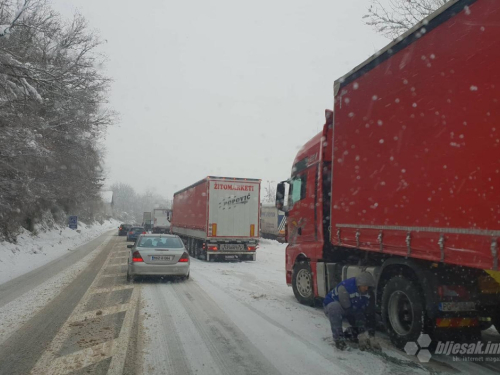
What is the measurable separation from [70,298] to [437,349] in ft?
23.9

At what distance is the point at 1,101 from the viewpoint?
11.0m

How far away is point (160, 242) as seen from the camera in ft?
38.6

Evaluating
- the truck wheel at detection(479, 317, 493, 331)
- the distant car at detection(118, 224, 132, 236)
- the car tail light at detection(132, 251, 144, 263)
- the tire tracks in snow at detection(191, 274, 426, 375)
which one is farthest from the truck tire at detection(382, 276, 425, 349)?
the distant car at detection(118, 224, 132, 236)

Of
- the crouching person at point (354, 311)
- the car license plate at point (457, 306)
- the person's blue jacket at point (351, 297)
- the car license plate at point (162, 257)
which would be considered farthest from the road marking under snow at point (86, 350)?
the car license plate at point (457, 306)

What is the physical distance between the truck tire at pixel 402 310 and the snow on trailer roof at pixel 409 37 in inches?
117

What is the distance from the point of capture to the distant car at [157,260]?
35.9 feet

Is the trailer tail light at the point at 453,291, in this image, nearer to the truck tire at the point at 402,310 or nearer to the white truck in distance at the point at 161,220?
the truck tire at the point at 402,310

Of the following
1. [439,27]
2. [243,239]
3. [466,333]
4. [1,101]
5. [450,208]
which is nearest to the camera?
[450,208]

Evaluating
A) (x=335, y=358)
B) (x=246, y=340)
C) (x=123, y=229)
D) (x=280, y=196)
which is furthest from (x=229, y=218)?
(x=123, y=229)

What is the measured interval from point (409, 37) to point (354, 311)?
3.60 meters

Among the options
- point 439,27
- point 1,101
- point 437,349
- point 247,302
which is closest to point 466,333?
point 437,349

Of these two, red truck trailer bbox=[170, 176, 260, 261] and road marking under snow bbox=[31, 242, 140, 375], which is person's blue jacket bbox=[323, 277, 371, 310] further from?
red truck trailer bbox=[170, 176, 260, 261]

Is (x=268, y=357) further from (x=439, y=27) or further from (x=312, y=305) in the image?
(x=439, y=27)

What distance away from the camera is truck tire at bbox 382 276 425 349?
4.83 metres
